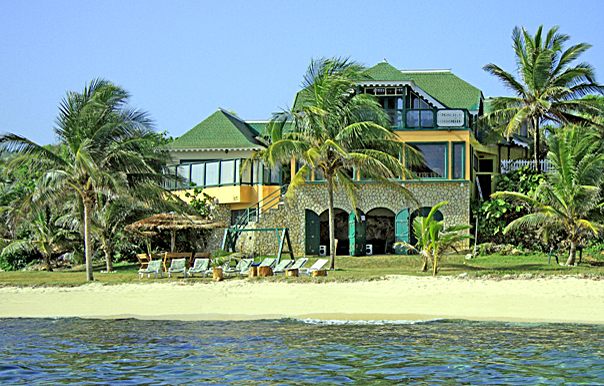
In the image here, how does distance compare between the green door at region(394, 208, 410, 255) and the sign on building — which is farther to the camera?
the sign on building

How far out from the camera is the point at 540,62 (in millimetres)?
26453

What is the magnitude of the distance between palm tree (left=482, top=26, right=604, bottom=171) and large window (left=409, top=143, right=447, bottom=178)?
2.81 metres

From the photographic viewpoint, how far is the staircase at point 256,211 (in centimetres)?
2534

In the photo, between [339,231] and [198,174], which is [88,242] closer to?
[198,174]

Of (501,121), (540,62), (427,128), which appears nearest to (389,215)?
(427,128)

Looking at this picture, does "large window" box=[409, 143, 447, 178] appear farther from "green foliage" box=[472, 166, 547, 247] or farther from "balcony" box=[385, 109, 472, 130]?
"green foliage" box=[472, 166, 547, 247]

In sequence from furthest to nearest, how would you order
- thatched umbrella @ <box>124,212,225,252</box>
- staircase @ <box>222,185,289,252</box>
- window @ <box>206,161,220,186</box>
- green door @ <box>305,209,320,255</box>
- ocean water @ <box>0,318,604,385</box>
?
window @ <box>206,161,220,186</box>
green door @ <box>305,209,320,255</box>
staircase @ <box>222,185,289,252</box>
thatched umbrella @ <box>124,212,225,252</box>
ocean water @ <box>0,318,604,385</box>

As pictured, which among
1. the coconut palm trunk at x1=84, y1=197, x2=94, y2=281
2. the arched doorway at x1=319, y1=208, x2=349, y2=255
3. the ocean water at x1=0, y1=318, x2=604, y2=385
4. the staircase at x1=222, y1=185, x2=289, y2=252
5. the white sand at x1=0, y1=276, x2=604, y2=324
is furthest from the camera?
the arched doorway at x1=319, y1=208, x2=349, y2=255

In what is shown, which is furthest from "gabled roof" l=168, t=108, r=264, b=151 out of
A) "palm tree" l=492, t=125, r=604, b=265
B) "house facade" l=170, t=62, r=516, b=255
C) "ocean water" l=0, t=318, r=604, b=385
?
"ocean water" l=0, t=318, r=604, b=385

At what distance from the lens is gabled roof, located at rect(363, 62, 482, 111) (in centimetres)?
2868

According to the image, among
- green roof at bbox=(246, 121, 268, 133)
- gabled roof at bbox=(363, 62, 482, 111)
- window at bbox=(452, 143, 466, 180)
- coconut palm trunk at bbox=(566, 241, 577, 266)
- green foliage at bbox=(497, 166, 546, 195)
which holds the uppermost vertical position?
gabled roof at bbox=(363, 62, 482, 111)

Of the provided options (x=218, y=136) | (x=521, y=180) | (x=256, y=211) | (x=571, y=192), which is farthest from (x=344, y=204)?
(x=571, y=192)

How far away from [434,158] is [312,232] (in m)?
5.79

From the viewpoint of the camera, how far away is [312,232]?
88.7 feet
